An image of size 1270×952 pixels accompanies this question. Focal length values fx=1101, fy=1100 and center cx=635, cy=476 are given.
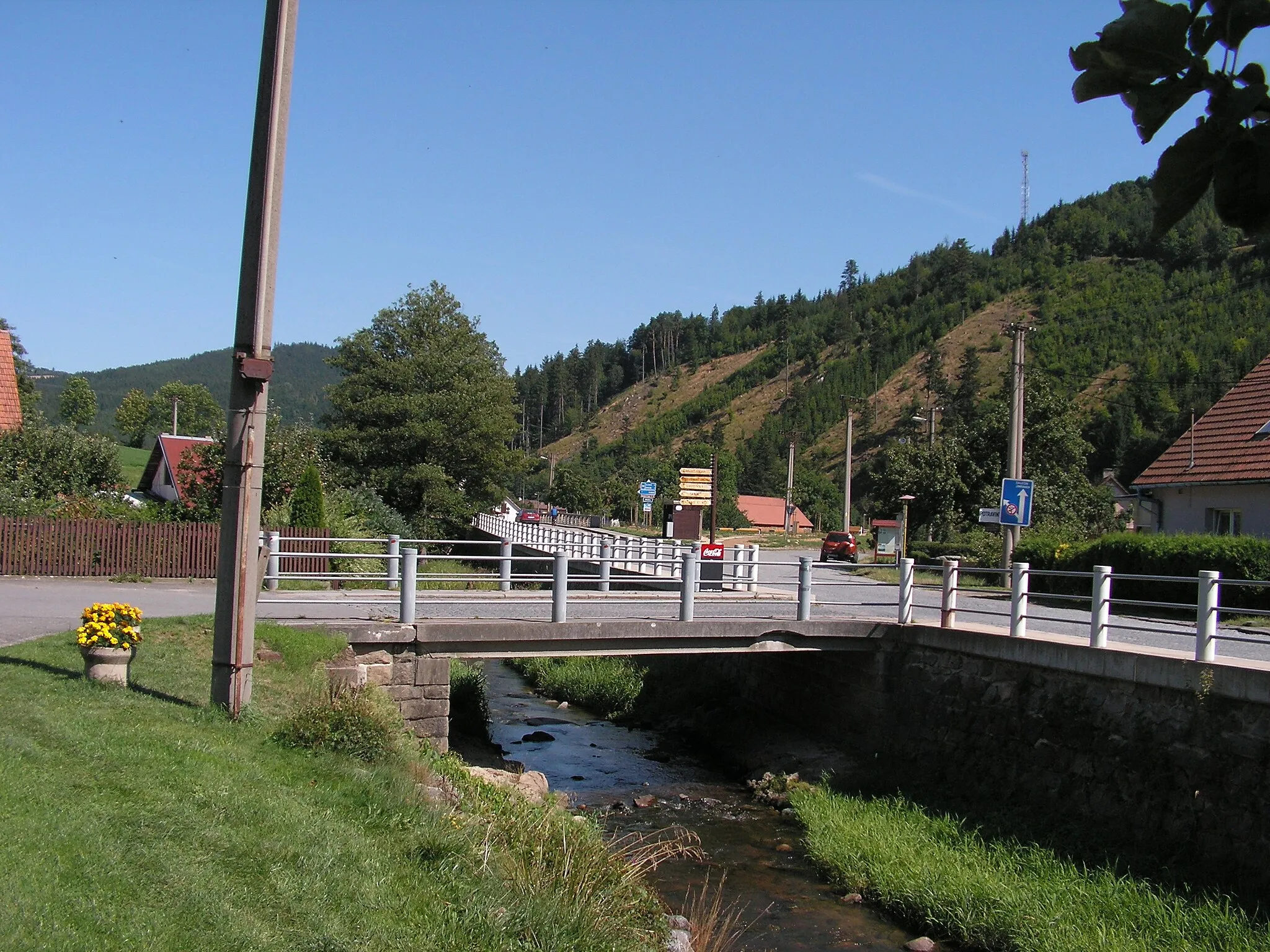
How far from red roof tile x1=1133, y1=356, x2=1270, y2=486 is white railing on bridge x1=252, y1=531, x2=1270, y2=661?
Result: 3.83 meters

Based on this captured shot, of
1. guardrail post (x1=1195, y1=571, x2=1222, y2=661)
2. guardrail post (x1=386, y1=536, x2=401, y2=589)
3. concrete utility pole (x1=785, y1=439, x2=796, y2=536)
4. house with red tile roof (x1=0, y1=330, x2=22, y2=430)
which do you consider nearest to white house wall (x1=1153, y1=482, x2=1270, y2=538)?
guardrail post (x1=1195, y1=571, x2=1222, y2=661)

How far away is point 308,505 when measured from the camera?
2634 cm

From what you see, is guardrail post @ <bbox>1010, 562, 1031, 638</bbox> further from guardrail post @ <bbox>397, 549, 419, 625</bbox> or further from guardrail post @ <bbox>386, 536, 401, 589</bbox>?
guardrail post @ <bbox>386, 536, 401, 589</bbox>

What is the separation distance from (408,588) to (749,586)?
11879 millimetres

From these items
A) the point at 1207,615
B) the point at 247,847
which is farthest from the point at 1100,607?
the point at 247,847

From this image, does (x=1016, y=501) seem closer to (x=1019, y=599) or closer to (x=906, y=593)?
(x=906, y=593)

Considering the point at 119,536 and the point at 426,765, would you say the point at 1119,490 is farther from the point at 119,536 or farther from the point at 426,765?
the point at 426,765

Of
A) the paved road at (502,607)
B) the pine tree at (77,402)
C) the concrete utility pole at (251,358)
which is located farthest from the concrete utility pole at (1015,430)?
the pine tree at (77,402)

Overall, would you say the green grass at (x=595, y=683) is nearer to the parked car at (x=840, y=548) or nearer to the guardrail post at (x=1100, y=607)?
the guardrail post at (x=1100, y=607)

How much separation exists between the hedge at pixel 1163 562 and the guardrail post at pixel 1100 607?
556cm

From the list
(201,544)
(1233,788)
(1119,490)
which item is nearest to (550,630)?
(1233,788)

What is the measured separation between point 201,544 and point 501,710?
27.8 ft

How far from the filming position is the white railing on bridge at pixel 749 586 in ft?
40.6

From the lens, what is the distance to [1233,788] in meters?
10.1
